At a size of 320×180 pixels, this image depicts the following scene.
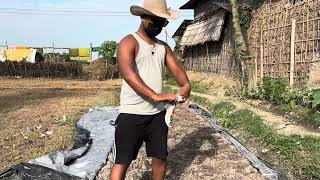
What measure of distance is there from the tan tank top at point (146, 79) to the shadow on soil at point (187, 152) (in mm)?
1402

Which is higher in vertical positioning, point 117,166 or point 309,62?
point 309,62

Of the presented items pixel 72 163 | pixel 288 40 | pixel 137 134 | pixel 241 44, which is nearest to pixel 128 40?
pixel 137 134

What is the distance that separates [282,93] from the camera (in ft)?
37.4

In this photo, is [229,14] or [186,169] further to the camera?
[229,14]

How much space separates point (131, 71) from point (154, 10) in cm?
56

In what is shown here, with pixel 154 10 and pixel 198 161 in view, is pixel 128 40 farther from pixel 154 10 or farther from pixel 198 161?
pixel 198 161

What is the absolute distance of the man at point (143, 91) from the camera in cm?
391

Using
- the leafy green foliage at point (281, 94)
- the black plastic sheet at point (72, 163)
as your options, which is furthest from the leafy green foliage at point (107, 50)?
the black plastic sheet at point (72, 163)

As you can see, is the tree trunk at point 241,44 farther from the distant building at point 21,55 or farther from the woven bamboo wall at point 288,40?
the distant building at point 21,55

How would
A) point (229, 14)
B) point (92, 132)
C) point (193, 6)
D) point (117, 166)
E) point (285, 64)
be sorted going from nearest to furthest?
point (117, 166), point (92, 132), point (285, 64), point (229, 14), point (193, 6)

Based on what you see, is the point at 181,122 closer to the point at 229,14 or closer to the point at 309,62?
the point at 309,62

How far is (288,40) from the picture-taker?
12.6 meters

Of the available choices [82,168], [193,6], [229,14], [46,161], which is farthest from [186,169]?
[193,6]

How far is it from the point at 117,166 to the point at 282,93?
8.09m
